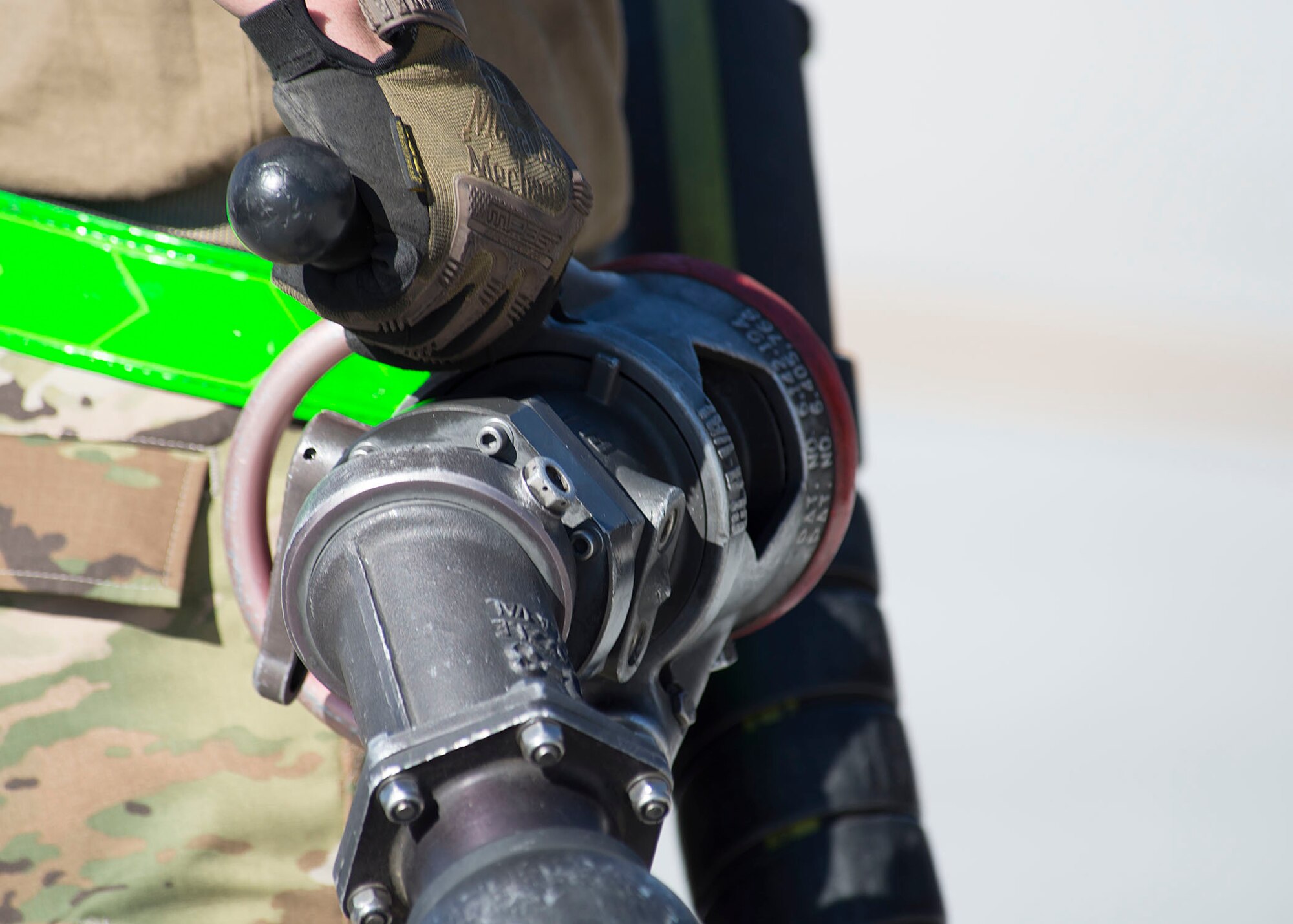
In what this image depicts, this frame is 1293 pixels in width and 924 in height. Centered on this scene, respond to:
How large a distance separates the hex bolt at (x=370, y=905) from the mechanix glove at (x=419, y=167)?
233 millimetres

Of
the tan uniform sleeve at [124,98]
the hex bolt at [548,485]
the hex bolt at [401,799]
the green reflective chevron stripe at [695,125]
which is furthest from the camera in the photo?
the green reflective chevron stripe at [695,125]

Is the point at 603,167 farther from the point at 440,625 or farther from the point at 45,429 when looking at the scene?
the point at 440,625

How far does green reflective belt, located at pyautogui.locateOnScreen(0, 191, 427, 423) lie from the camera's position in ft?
2.27

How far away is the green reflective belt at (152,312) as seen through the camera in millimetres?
691

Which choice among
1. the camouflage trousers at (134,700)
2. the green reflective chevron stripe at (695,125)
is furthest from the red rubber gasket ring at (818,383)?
the green reflective chevron stripe at (695,125)

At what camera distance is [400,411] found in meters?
0.59

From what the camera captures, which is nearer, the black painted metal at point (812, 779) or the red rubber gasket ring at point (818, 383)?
the red rubber gasket ring at point (818, 383)

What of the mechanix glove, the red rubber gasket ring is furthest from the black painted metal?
the mechanix glove

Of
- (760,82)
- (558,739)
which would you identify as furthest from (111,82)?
(760,82)

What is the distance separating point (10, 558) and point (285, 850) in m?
0.22

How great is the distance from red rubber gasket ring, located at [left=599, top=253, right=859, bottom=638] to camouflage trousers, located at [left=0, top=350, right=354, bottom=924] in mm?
279

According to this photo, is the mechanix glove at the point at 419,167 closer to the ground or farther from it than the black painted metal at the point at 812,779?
farther from it

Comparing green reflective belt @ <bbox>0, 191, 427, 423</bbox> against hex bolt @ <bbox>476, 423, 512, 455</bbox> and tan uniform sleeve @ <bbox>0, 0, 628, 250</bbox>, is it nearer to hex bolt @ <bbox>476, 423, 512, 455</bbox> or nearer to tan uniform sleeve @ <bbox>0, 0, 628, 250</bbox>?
→ tan uniform sleeve @ <bbox>0, 0, 628, 250</bbox>

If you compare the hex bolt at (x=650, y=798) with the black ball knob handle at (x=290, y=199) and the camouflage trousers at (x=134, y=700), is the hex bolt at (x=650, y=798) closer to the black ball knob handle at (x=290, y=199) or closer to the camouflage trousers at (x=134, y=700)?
the black ball knob handle at (x=290, y=199)
